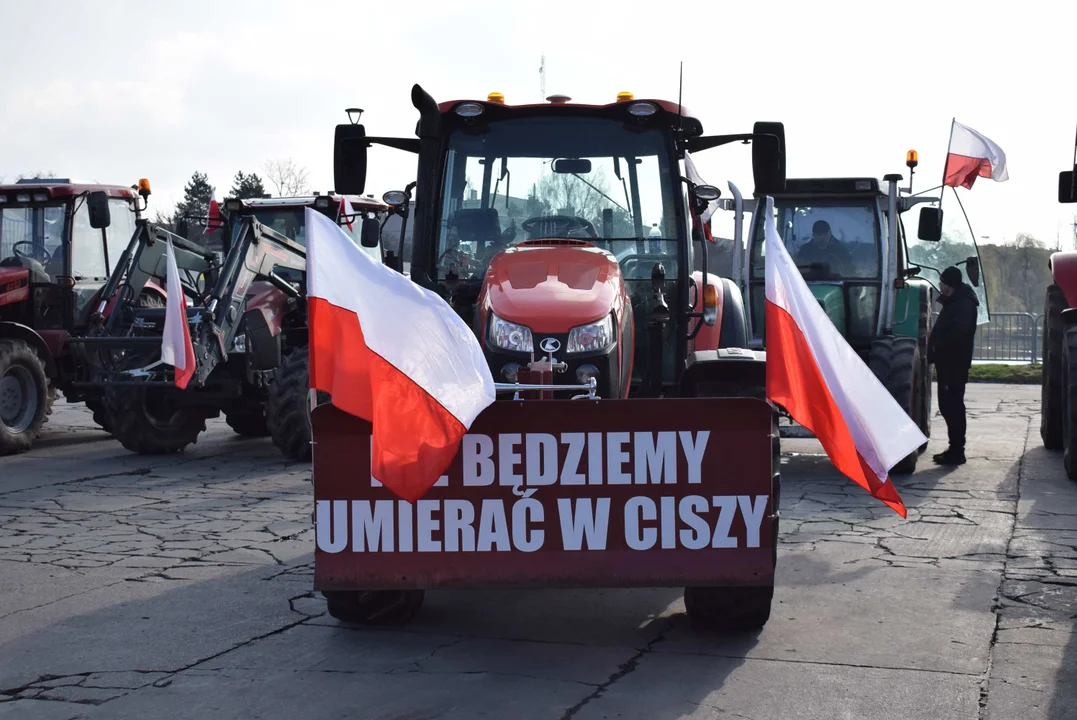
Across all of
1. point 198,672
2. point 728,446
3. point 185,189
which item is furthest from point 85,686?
point 185,189

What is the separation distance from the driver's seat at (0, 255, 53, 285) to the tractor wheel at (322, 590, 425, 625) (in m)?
8.48

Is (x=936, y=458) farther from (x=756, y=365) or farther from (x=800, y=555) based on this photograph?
(x=756, y=365)

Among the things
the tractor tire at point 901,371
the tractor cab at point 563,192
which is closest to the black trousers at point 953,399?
the tractor tire at point 901,371

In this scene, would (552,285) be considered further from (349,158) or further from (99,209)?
(99,209)

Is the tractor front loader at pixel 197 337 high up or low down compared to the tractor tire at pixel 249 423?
up

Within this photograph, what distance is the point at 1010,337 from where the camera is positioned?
2592 cm

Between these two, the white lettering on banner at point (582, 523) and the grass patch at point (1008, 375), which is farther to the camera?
the grass patch at point (1008, 375)

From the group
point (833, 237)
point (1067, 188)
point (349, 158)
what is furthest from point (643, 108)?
point (833, 237)

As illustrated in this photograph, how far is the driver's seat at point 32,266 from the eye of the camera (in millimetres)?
12828

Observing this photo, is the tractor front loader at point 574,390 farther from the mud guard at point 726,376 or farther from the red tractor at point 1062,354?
the red tractor at point 1062,354

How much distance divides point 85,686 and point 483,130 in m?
3.70

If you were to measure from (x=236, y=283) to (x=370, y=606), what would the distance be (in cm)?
604

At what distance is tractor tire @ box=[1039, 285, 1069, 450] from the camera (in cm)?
1176

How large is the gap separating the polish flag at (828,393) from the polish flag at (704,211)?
73.9 inches
